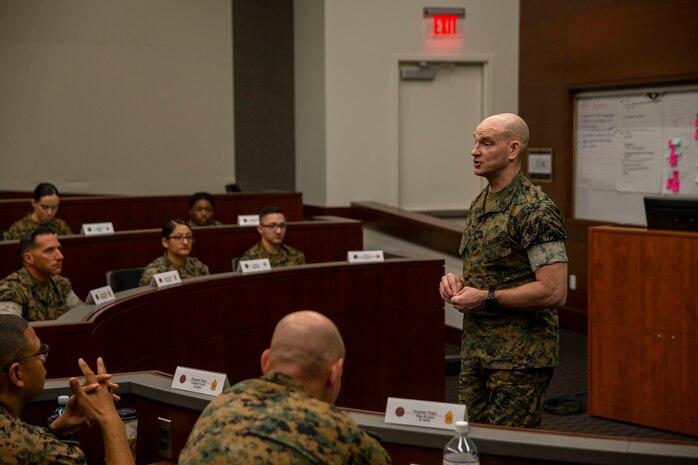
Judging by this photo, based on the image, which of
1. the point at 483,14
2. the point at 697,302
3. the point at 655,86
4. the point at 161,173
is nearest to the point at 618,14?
the point at 655,86

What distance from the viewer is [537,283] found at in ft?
9.11

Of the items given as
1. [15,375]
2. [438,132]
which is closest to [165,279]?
[15,375]

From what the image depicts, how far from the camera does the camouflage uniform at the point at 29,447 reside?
207 centimetres

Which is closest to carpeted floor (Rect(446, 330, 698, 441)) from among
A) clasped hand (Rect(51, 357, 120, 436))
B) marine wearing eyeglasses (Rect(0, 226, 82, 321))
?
marine wearing eyeglasses (Rect(0, 226, 82, 321))

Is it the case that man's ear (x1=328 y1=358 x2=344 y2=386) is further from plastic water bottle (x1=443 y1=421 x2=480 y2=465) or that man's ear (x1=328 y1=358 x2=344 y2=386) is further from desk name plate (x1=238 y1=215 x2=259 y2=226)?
desk name plate (x1=238 y1=215 x2=259 y2=226)

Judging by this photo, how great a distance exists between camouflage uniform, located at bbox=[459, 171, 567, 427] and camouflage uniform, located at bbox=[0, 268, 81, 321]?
2663mm

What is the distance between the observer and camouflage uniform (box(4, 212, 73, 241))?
7.08 m

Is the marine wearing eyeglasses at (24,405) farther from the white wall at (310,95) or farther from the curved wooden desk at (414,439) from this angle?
the white wall at (310,95)

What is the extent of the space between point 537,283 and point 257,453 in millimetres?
1409

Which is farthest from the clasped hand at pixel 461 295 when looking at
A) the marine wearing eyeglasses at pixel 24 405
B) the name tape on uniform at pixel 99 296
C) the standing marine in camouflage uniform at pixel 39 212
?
the standing marine in camouflage uniform at pixel 39 212

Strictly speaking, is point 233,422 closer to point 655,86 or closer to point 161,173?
point 655,86

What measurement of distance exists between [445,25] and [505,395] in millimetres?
6791

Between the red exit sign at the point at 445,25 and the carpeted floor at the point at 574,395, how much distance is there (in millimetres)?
3103

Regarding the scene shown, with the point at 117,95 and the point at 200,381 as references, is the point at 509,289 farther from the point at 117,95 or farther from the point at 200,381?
the point at 117,95
